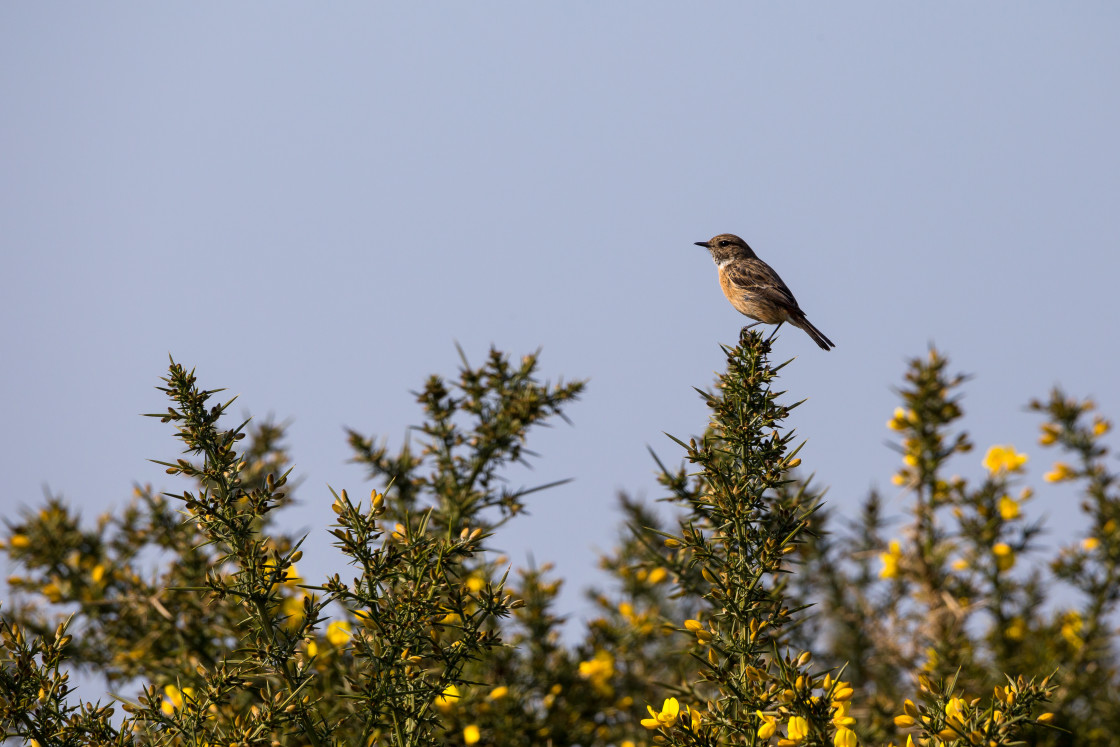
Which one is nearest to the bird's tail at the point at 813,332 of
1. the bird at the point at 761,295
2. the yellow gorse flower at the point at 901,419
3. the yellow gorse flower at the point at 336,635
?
the bird at the point at 761,295

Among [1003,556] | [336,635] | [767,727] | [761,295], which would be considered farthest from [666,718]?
[761,295]

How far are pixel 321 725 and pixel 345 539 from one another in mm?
720

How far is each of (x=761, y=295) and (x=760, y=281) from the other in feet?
0.71

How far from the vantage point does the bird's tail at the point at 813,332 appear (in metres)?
7.16

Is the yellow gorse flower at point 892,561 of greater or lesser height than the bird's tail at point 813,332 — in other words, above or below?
below

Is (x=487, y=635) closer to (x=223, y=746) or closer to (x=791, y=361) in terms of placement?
(x=223, y=746)

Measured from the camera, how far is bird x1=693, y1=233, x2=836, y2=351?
721 centimetres

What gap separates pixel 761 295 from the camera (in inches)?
287

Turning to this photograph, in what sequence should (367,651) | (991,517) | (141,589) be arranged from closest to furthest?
(367,651) → (141,589) → (991,517)

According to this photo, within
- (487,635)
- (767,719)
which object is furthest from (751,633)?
(487,635)

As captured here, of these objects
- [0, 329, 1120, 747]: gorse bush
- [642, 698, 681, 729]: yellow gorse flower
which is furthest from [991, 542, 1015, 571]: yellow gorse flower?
[642, 698, 681, 729]: yellow gorse flower

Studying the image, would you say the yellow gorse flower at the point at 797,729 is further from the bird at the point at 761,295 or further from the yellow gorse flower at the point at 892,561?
the bird at the point at 761,295

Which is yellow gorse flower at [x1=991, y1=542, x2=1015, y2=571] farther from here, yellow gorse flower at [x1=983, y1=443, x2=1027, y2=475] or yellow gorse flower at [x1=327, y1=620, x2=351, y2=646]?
yellow gorse flower at [x1=327, y1=620, x2=351, y2=646]

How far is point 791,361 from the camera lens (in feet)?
11.5
